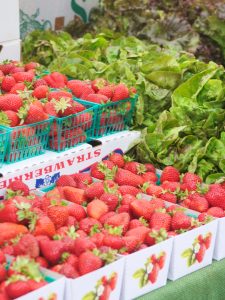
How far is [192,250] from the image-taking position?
2.42 metres

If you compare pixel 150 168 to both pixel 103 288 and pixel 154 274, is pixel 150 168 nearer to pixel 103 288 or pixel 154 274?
pixel 154 274

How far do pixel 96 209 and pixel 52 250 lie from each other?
388 millimetres

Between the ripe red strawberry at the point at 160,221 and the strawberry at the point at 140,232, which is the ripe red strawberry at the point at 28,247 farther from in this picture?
the ripe red strawberry at the point at 160,221

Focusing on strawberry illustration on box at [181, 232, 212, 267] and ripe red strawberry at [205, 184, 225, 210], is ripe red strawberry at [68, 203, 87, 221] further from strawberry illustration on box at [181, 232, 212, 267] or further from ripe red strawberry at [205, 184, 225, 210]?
ripe red strawberry at [205, 184, 225, 210]

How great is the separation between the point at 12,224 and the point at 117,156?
91 cm

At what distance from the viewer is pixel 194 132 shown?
3318 mm

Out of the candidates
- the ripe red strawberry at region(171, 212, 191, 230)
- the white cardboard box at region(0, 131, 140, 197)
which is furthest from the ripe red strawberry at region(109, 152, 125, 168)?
the ripe red strawberry at region(171, 212, 191, 230)

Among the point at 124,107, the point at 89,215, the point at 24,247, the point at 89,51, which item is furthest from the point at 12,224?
the point at 89,51

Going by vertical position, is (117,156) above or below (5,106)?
below

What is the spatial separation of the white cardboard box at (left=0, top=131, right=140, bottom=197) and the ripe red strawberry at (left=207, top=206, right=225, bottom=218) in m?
0.69

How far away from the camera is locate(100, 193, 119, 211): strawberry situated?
8.35 feet

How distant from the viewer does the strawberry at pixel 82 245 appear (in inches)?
83.3

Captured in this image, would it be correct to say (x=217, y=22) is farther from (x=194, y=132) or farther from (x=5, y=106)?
(x=5, y=106)

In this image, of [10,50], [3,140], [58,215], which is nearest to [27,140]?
[3,140]
